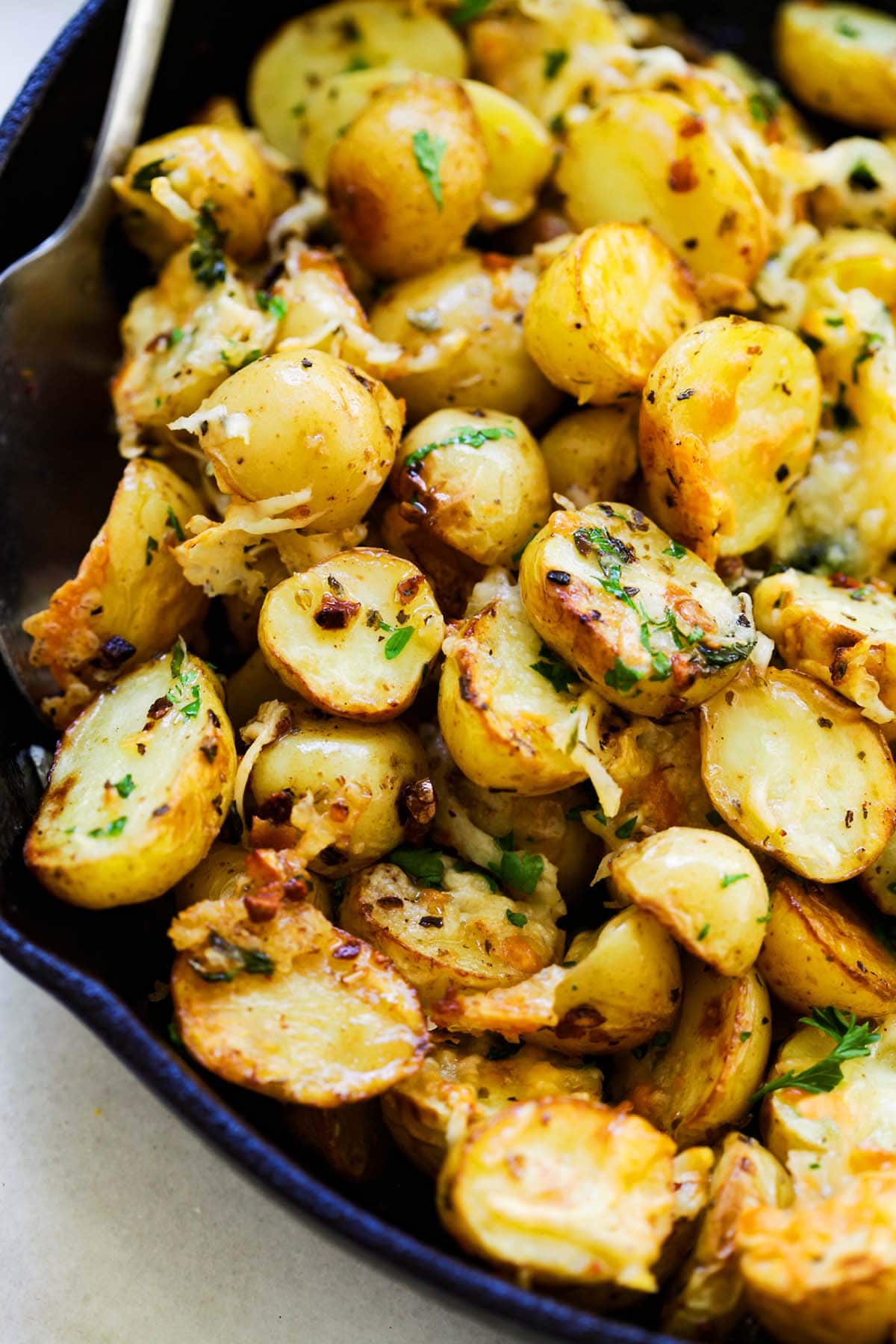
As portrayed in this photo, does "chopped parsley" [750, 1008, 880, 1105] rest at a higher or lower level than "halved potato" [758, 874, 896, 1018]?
lower

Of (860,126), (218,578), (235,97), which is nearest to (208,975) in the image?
(218,578)

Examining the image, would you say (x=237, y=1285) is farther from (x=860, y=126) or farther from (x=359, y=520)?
(x=860, y=126)

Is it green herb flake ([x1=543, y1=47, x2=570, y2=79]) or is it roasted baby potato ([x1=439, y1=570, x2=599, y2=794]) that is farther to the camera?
green herb flake ([x1=543, y1=47, x2=570, y2=79])

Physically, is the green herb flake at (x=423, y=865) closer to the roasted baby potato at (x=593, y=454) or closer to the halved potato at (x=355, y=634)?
→ the halved potato at (x=355, y=634)

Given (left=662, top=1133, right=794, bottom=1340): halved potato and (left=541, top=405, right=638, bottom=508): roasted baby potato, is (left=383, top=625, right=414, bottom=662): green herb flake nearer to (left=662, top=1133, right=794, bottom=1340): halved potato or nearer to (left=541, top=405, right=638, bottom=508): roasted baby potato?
(left=541, top=405, right=638, bottom=508): roasted baby potato

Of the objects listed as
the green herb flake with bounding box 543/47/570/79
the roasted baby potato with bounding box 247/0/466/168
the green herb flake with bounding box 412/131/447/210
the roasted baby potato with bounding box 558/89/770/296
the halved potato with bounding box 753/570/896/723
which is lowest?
the halved potato with bounding box 753/570/896/723

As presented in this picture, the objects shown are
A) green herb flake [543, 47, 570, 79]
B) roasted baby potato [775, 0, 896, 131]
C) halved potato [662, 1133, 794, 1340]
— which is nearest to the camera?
halved potato [662, 1133, 794, 1340]

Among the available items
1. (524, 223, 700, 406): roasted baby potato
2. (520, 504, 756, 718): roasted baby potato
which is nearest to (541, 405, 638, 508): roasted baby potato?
(524, 223, 700, 406): roasted baby potato
